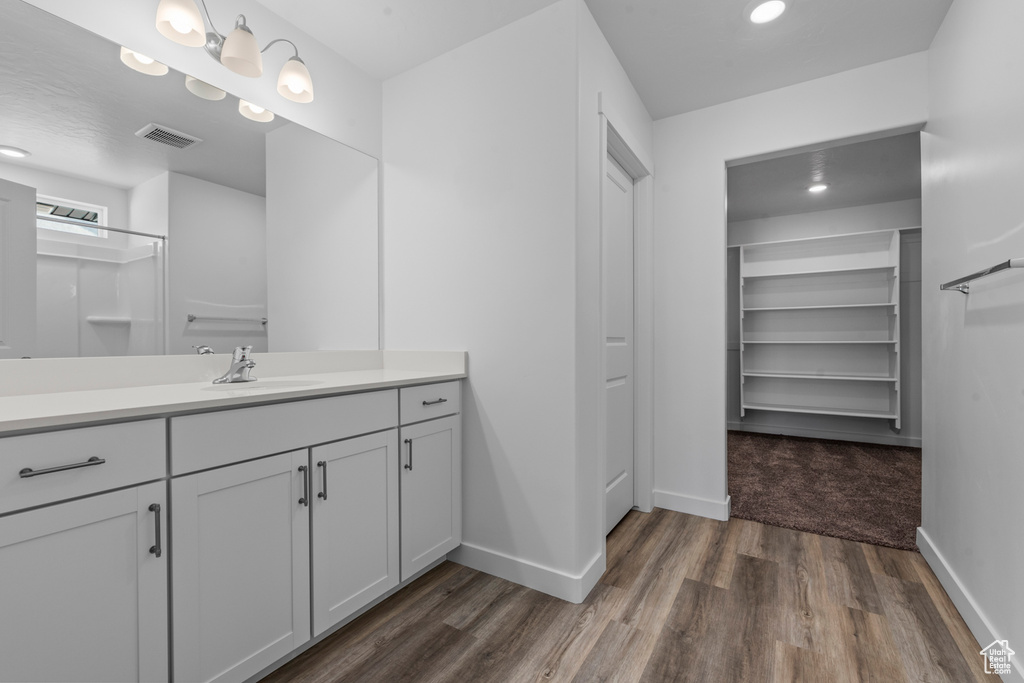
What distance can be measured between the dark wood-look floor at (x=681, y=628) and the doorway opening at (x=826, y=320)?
47.6 inches

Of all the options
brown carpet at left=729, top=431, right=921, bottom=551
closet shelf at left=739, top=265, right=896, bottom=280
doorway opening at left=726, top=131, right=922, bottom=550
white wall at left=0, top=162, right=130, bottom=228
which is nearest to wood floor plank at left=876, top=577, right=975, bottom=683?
brown carpet at left=729, top=431, right=921, bottom=551

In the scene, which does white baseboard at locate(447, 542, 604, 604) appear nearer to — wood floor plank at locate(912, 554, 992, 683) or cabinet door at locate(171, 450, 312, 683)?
cabinet door at locate(171, 450, 312, 683)

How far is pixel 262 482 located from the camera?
4.33 feet

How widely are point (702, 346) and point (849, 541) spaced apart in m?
1.22

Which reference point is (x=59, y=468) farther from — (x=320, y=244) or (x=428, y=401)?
(x=320, y=244)

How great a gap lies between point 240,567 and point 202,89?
5.46ft

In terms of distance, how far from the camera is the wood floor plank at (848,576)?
5.95ft

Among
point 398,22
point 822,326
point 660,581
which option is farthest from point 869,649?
point 822,326

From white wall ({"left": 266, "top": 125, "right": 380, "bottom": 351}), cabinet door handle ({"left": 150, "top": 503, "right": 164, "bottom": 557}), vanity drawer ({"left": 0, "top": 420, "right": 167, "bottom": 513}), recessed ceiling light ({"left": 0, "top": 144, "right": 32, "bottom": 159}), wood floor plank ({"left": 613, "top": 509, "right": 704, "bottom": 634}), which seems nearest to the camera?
vanity drawer ({"left": 0, "top": 420, "right": 167, "bottom": 513})

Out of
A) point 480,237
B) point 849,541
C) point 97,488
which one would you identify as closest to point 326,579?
point 97,488

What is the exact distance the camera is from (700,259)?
8.85ft

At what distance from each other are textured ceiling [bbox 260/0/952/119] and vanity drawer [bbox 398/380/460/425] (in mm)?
1547

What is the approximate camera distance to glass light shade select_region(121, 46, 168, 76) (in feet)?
4.91

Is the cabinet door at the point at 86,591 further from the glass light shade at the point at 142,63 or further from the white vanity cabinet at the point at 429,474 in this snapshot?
the glass light shade at the point at 142,63
